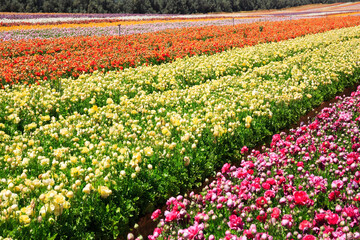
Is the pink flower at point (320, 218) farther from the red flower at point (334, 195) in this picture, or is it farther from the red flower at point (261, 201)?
the red flower at point (261, 201)

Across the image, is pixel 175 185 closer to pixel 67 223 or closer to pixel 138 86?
pixel 67 223

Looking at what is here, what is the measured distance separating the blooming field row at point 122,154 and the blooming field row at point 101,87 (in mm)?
230

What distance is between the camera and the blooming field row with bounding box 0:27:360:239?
379cm

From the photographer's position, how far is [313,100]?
27.5 feet

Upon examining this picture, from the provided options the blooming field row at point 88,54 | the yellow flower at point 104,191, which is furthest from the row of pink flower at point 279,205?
the blooming field row at point 88,54

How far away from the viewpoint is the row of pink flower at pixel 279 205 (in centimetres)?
323

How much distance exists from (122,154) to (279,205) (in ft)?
7.81

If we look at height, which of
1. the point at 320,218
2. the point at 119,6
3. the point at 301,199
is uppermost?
the point at 119,6

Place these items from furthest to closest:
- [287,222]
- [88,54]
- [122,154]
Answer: [88,54] → [122,154] → [287,222]

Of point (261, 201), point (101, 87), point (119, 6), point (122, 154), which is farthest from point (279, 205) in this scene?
point (119, 6)

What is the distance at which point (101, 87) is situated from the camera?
8.61m

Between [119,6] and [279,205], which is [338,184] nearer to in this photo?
[279,205]

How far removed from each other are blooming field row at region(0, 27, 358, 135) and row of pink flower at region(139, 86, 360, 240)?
3943 millimetres

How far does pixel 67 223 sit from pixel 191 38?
17.1 meters
